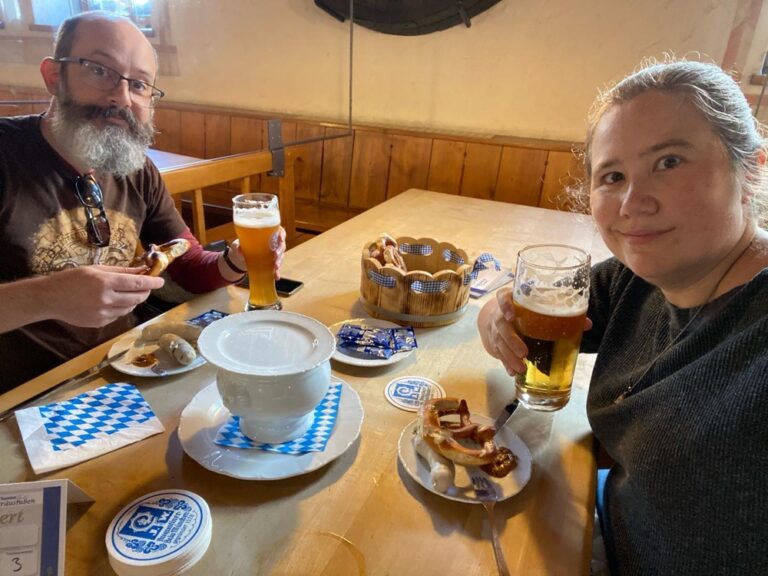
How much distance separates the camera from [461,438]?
2.57ft

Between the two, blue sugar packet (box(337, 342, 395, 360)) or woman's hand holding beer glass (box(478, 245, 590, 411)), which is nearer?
woman's hand holding beer glass (box(478, 245, 590, 411))

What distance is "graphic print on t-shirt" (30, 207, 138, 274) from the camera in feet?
4.05

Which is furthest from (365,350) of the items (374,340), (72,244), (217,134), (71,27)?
(217,134)

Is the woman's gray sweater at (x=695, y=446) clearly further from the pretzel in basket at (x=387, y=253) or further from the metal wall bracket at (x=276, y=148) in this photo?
the metal wall bracket at (x=276, y=148)

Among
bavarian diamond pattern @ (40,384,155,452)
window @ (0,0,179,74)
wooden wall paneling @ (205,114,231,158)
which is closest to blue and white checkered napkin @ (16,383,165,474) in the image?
bavarian diamond pattern @ (40,384,155,452)

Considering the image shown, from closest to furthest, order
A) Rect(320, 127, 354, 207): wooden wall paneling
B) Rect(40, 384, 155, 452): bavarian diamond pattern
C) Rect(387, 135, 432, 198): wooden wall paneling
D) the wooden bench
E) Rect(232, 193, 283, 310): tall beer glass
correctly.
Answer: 1. Rect(40, 384, 155, 452): bavarian diamond pattern
2. Rect(232, 193, 283, 310): tall beer glass
3. the wooden bench
4. Rect(387, 135, 432, 198): wooden wall paneling
5. Rect(320, 127, 354, 207): wooden wall paneling

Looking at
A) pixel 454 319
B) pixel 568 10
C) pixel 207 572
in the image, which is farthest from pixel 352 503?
pixel 568 10

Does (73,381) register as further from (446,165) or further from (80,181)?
(446,165)

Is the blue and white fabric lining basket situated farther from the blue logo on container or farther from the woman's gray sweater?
the blue logo on container

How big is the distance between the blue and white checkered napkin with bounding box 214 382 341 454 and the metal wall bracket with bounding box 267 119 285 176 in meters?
2.06

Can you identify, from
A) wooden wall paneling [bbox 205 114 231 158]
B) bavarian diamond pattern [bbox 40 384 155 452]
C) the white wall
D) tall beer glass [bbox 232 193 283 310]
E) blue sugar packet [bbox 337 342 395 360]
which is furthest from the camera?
wooden wall paneling [bbox 205 114 231 158]

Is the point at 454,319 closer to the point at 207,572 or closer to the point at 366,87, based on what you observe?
the point at 207,572

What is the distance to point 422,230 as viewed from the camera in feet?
6.14

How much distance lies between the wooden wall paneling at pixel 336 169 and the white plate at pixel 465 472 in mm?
2663
